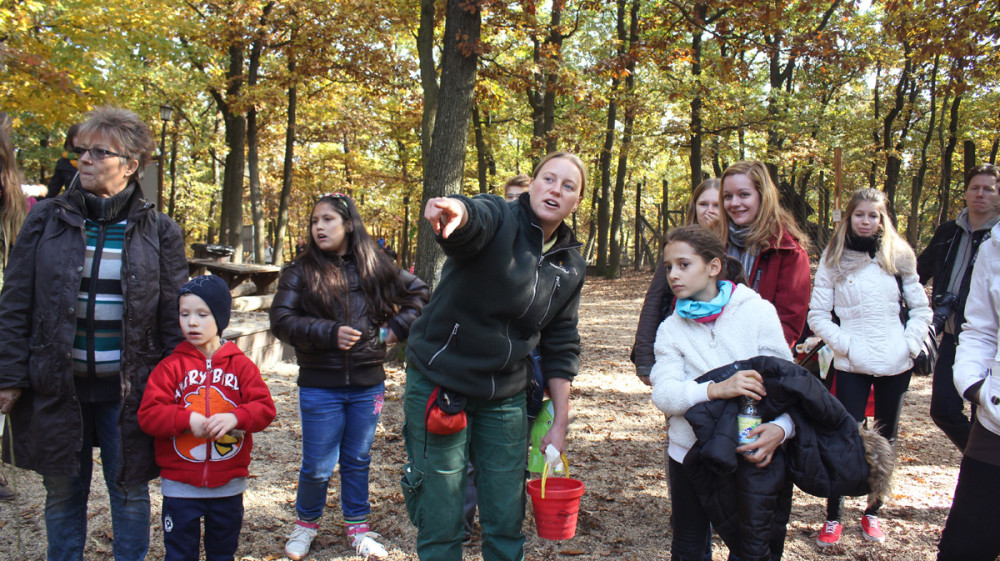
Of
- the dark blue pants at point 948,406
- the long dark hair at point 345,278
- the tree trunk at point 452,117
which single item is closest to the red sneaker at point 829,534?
the dark blue pants at point 948,406

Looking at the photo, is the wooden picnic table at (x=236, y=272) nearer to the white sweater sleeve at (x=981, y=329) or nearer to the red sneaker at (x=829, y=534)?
the red sneaker at (x=829, y=534)

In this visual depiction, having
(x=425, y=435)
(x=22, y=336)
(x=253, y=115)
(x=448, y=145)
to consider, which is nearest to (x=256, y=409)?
(x=425, y=435)

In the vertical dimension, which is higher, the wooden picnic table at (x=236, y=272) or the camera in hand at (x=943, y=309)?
the camera in hand at (x=943, y=309)

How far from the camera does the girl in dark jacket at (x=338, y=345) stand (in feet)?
12.0

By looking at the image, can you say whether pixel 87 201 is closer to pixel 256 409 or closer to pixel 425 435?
pixel 256 409

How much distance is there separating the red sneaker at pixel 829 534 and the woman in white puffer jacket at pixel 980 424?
155 cm

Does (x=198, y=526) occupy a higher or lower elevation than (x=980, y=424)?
lower

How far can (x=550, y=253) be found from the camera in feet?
9.00

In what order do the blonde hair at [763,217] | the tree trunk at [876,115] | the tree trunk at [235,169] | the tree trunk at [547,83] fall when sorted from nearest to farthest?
the blonde hair at [763,217] < the tree trunk at [547,83] < the tree trunk at [235,169] < the tree trunk at [876,115]

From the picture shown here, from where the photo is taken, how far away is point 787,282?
3.37 metres

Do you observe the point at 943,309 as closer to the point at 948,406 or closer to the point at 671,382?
the point at 948,406

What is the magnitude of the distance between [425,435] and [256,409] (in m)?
0.81

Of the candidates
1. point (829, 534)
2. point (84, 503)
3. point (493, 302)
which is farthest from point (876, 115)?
point (84, 503)

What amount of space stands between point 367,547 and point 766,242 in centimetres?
273
